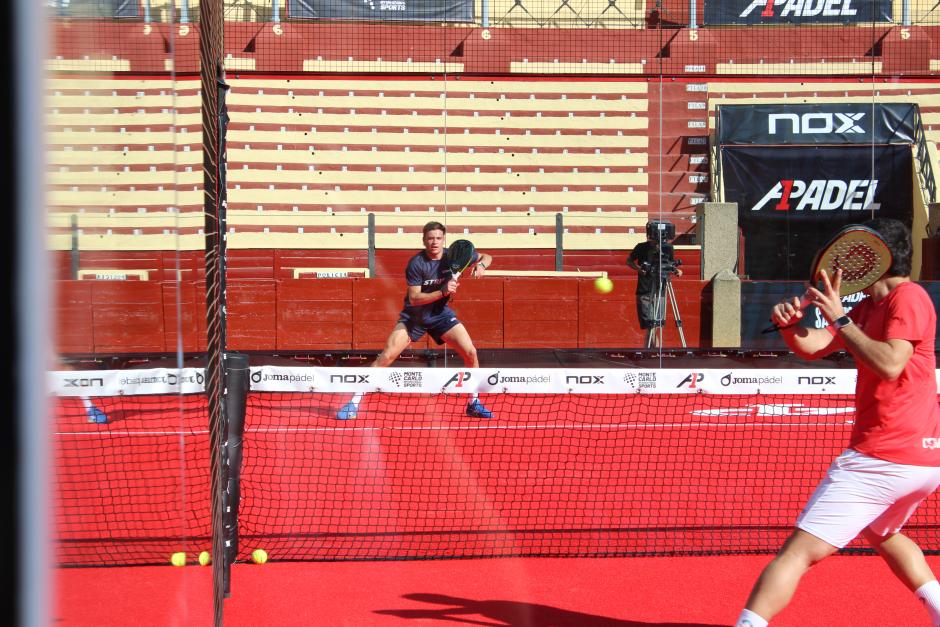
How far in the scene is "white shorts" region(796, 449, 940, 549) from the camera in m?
3.18

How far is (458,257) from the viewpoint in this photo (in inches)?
351

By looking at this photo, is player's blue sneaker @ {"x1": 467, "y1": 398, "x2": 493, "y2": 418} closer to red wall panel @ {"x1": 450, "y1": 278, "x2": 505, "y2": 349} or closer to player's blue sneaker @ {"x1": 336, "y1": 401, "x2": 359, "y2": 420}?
player's blue sneaker @ {"x1": 336, "y1": 401, "x2": 359, "y2": 420}

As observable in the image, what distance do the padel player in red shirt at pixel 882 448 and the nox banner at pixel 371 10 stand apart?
15879 mm

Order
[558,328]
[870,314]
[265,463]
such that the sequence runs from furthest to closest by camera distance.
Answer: [558,328] → [265,463] → [870,314]

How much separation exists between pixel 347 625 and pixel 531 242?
13.1 m

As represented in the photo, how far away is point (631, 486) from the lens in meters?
6.65

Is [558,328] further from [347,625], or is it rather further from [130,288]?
[130,288]

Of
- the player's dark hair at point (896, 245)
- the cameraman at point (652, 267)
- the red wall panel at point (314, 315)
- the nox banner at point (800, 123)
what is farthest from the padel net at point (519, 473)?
the nox banner at point (800, 123)

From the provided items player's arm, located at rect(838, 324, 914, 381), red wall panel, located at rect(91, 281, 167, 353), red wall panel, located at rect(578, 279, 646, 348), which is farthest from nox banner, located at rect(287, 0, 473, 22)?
red wall panel, located at rect(91, 281, 167, 353)

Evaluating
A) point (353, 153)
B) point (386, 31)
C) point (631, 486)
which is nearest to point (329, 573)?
point (631, 486)

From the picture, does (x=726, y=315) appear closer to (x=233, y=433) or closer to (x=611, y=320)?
(x=611, y=320)

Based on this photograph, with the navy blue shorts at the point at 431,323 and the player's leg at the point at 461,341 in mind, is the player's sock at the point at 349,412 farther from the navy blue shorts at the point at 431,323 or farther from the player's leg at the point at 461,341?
the player's leg at the point at 461,341

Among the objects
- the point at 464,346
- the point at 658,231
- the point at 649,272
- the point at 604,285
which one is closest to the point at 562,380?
the point at 464,346

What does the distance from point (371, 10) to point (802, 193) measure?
8967 millimetres
